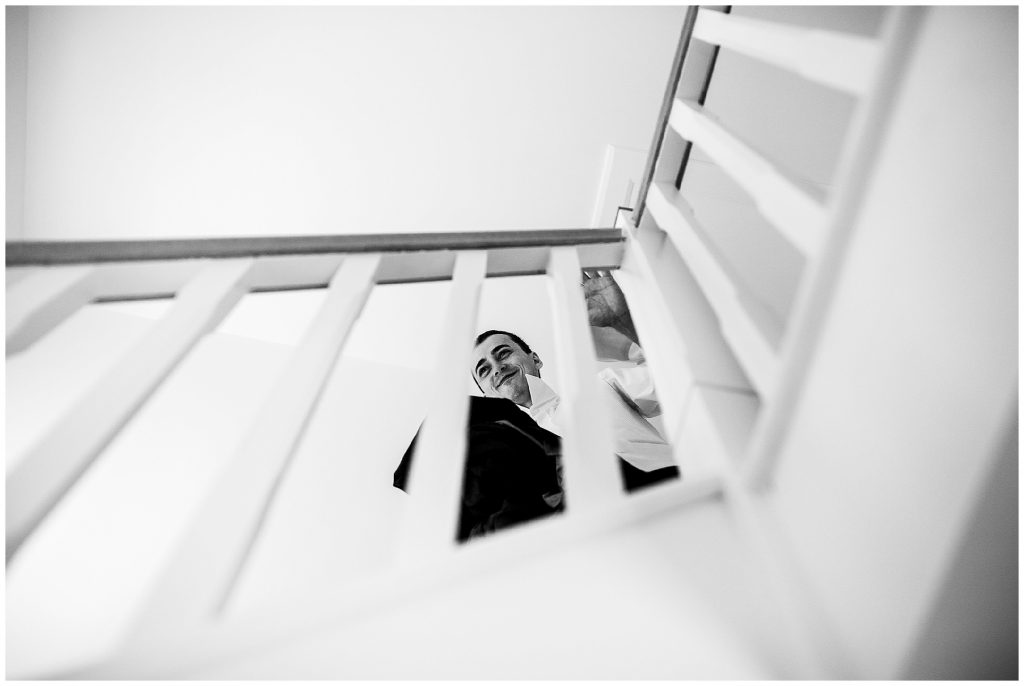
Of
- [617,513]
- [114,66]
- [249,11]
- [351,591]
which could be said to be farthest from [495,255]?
[114,66]

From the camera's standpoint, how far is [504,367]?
2600 millimetres

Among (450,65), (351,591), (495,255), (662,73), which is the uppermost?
(662,73)

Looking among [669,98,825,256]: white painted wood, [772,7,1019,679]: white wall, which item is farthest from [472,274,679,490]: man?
[772,7,1019,679]: white wall

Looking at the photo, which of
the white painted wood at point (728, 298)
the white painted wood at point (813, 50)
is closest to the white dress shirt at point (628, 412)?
the white painted wood at point (728, 298)

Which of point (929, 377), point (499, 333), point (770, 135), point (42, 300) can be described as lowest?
point (42, 300)

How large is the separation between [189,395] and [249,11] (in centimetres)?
133

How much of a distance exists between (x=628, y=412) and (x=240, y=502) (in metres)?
1.89

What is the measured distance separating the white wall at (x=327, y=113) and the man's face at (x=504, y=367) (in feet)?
1.49

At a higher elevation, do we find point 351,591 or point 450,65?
point 450,65

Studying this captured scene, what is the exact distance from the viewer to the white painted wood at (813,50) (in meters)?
0.70

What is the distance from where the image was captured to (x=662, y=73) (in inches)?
95.3

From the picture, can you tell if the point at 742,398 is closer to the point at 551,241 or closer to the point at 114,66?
the point at 551,241

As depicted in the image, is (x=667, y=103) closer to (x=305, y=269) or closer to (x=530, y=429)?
(x=305, y=269)

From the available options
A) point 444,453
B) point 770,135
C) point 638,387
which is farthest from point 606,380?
point 444,453
